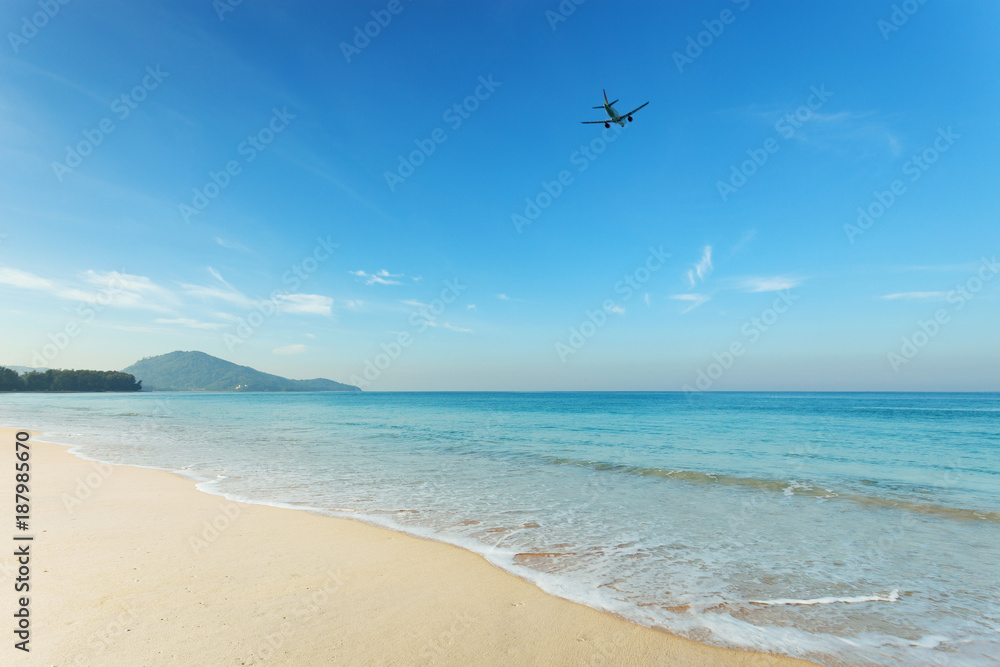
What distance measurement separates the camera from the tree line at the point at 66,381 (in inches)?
4895

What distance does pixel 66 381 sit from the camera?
14125cm

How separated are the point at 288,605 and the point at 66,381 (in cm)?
19356

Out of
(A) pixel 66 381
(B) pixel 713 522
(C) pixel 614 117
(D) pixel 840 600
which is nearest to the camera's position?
(D) pixel 840 600

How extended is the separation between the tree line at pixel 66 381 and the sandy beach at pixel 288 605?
168877 mm

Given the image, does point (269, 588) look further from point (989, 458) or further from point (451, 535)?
point (989, 458)

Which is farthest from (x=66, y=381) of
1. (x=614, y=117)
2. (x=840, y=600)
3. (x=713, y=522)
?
(x=840, y=600)

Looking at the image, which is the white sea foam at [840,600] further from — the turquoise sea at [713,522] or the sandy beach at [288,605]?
the sandy beach at [288,605]

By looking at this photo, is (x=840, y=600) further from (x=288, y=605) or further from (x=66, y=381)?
(x=66, y=381)

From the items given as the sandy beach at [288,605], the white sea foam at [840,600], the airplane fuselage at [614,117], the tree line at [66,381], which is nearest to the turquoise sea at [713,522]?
the white sea foam at [840,600]

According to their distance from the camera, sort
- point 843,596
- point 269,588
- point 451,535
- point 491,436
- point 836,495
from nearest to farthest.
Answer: point 269,588 < point 843,596 < point 451,535 < point 836,495 < point 491,436

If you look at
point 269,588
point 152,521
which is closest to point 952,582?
point 269,588

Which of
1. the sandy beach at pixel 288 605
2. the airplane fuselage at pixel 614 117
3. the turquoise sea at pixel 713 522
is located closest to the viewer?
the sandy beach at pixel 288 605

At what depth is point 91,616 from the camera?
14.6ft

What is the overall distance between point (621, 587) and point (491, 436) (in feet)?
70.5
